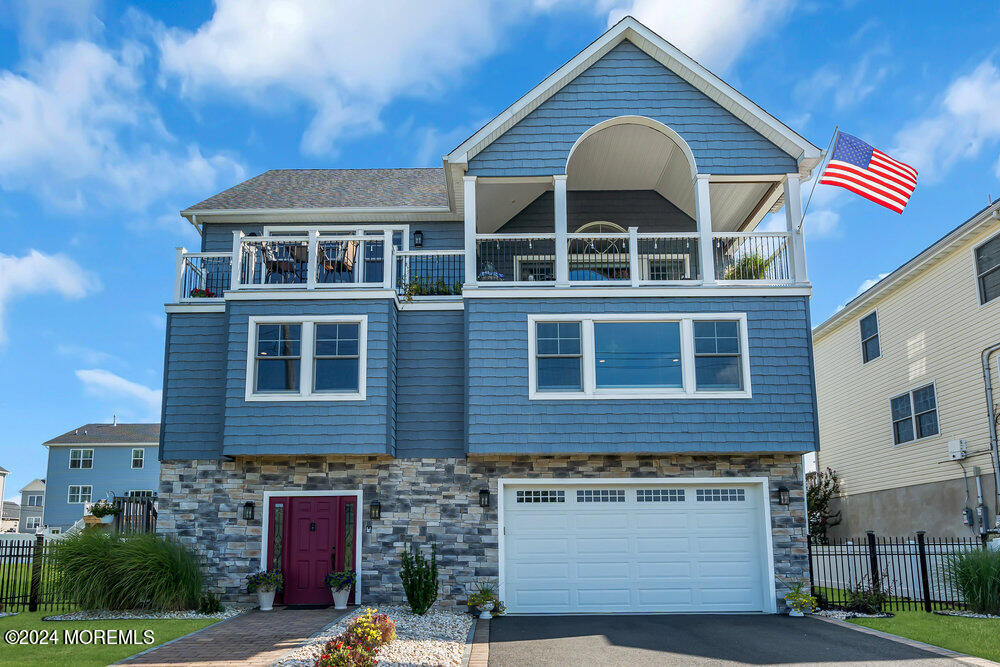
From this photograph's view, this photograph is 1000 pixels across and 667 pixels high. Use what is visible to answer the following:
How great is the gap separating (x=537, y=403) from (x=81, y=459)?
36.8 m

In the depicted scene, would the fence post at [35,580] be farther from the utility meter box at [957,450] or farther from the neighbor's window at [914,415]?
the neighbor's window at [914,415]

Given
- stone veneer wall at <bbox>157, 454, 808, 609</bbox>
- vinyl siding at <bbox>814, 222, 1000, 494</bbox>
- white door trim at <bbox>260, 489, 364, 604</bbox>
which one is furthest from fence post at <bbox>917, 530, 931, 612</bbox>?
white door trim at <bbox>260, 489, 364, 604</bbox>

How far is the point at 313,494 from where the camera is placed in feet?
49.7

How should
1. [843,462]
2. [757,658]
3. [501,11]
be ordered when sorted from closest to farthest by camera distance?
[757,658], [501,11], [843,462]

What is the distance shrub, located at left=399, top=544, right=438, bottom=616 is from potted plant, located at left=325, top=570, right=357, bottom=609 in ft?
3.06

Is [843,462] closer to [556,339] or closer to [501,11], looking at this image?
[556,339]

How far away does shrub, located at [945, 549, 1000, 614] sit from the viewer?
13.3m

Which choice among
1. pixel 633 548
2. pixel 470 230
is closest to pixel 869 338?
pixel 633 548

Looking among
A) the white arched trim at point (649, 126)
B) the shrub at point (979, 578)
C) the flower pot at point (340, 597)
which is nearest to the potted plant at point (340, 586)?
the flower pot at point (340, 597)

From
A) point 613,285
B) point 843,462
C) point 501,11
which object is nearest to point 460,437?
point 613,285

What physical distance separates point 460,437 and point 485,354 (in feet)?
5.21

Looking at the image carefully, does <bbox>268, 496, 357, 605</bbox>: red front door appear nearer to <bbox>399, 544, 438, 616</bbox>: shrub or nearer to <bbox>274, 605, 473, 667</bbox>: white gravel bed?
<bbox>274, 605, 473, 667</bbox>: white gravel bed

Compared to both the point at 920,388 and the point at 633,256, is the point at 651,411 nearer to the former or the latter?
the point at 633,256

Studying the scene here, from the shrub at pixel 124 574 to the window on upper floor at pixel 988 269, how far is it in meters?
15.7
